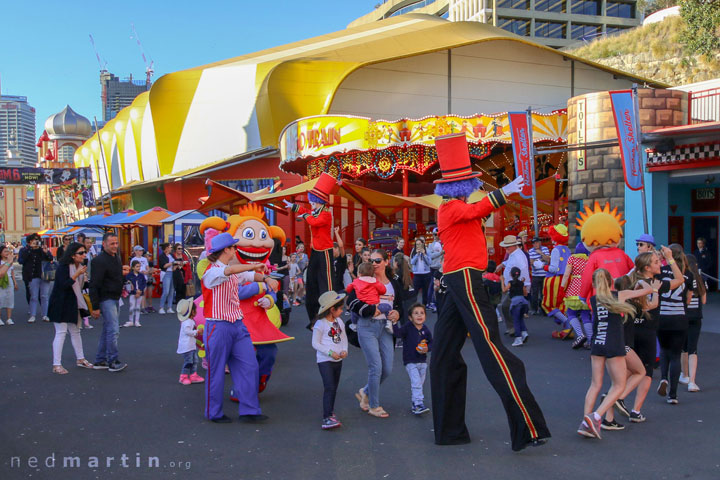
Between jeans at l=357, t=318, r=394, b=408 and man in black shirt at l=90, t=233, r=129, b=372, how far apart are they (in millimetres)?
3619

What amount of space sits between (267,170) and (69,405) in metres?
25.9

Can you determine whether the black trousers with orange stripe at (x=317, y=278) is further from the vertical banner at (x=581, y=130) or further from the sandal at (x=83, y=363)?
the vertical banner at (x=581, y=130)

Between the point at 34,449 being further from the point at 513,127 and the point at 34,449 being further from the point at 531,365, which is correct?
the point at 513,127

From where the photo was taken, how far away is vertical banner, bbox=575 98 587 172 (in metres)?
14.9

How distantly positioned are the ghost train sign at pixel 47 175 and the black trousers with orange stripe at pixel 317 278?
39733mm

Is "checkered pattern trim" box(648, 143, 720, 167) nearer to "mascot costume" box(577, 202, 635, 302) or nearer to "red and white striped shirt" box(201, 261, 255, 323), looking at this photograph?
"mascot costume" box(577, 202, 635, 302)

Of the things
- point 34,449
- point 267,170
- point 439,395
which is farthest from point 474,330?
point 267,170

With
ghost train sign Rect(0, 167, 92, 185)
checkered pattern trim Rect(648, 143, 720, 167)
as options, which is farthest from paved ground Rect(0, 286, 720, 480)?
ghost train sign Rect(0, 167, 92, 185)

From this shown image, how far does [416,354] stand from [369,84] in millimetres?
23510

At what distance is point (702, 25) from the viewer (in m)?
32.4

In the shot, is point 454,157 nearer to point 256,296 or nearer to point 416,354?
point 416,354

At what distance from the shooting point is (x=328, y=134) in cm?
2197

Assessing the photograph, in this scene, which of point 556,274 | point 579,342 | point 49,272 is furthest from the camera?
point 49,272

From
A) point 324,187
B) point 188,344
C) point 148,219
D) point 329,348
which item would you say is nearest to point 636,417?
point 329,348
